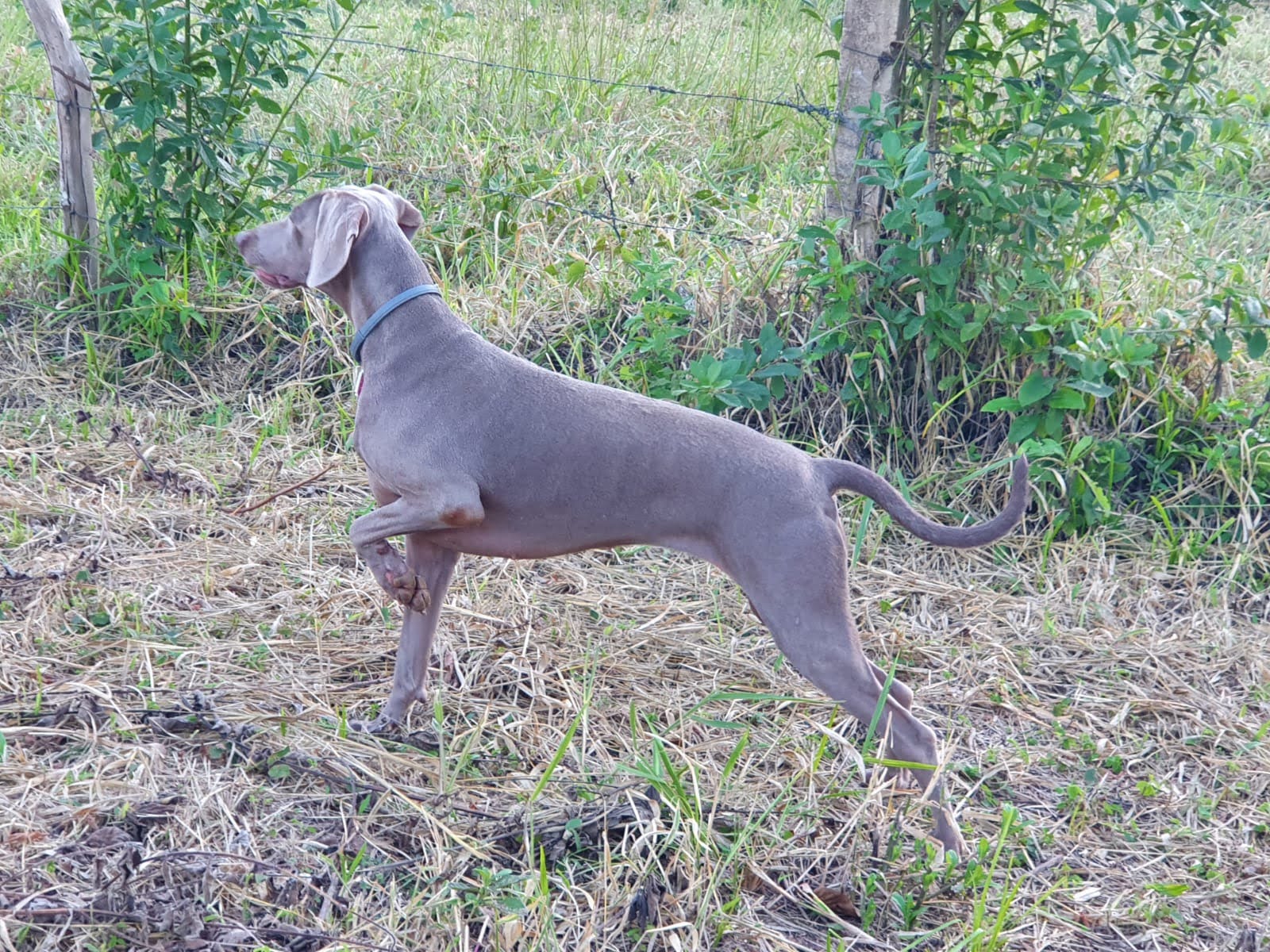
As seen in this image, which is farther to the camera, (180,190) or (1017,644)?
(180,190)

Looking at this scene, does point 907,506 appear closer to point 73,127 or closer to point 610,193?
point 610,193

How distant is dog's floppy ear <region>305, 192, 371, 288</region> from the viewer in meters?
2.95

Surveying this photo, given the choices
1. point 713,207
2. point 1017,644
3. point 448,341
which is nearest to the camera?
point 448,341

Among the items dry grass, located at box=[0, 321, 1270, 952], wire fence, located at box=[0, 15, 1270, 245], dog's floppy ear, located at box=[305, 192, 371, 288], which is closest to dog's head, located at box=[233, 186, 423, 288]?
dog's floppy ear, located at box=[305, 192, 371, 288]

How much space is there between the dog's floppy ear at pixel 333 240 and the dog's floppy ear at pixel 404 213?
10.3 inches

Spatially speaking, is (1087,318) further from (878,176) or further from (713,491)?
(713,491)

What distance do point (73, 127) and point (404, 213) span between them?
2.18 m

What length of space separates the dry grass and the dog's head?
1074 millimetres

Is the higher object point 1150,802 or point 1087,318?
point 1087,318

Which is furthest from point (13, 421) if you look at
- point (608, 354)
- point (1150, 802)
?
point (1150, 802)

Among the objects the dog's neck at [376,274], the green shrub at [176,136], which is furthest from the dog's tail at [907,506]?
the green shrub at [176,136]

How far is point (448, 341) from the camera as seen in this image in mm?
3070

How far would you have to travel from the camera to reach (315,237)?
3.02m

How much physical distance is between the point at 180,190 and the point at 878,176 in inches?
108
